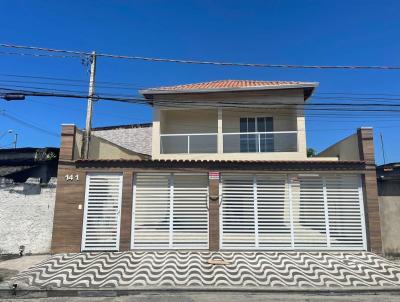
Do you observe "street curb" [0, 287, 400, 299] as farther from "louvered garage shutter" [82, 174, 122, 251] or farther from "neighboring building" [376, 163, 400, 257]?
"neighboring building" [376, 163, 400, 257]

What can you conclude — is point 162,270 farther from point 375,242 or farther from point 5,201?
point 375,242

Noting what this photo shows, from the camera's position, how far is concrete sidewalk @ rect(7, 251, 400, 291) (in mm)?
7680

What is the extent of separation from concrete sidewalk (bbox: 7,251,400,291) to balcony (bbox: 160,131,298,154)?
556 centimetres

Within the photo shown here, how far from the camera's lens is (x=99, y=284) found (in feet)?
25.4

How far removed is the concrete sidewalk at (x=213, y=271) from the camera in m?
7.68

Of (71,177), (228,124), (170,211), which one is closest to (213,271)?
(170,211)

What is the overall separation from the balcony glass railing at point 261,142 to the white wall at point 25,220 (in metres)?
7.73

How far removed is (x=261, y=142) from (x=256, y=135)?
0.41 meters

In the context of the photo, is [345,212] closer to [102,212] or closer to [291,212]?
[291,212]

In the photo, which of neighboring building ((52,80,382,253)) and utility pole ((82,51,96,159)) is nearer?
neighboring building ((52,80,382,253))

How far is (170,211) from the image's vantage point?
1098 cm

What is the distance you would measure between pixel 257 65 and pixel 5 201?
984 centimetres

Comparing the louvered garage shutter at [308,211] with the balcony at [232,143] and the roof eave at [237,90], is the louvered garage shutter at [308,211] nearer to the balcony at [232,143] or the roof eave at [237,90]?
the balcony at [232,143]

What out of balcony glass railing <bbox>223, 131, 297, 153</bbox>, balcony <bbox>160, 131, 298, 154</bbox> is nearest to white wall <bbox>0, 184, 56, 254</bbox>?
balcony <bbox>160, 131, 298, 154</bbox>
